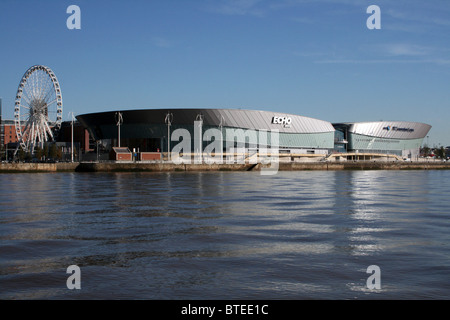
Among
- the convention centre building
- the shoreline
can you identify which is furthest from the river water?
the convention centre building

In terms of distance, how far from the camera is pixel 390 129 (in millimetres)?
166375

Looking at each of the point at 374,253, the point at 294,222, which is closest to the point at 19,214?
the point at 294,222

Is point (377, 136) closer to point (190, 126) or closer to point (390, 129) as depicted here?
point (390, 129)

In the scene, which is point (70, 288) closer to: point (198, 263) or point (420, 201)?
point (198, 263)

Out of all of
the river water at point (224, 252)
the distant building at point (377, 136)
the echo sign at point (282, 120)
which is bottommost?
the river water at point (224, 252)

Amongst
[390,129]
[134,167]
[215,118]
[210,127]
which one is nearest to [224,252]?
[134,167]

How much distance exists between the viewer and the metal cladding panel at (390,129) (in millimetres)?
161625

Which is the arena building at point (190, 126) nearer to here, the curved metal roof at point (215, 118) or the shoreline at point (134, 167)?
the curved metal roof at point (215, 118)

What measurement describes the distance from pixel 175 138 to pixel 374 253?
100608mm

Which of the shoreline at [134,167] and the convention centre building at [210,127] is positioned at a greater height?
the convention centre building at [210,127]

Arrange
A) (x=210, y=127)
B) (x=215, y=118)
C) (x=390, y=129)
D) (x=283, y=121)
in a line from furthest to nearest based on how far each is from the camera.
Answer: (x=390, y=129) < (x=283, y=121) < (x=210, y=127) < (x=215, y=118)

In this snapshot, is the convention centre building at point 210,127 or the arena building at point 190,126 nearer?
the arena building at point 190,126

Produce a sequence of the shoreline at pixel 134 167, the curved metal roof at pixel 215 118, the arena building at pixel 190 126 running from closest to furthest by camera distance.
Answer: the shoreline at pixel 134 167 → the curved metal roof at pixel 215 118 → the arena building at pixel 190 126

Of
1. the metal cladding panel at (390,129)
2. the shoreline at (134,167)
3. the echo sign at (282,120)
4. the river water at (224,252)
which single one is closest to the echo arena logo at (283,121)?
the echo sign at (282,120)
